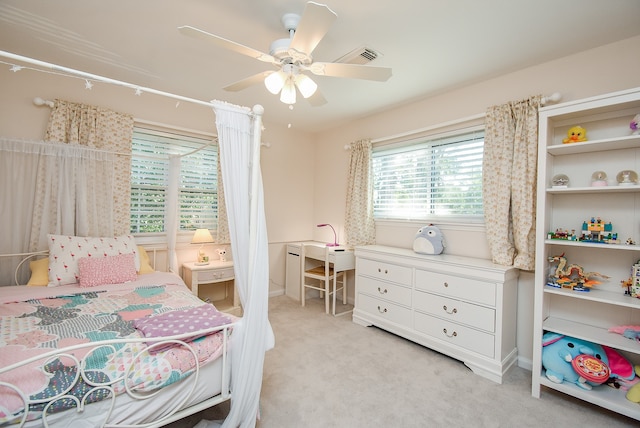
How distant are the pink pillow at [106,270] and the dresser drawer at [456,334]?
2726 millimetres

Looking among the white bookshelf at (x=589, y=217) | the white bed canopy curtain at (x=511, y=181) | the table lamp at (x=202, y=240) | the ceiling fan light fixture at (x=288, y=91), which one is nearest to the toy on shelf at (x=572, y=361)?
the white bookshelf at (x=589, y=217)

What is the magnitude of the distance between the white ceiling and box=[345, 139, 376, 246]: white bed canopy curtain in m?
1.06

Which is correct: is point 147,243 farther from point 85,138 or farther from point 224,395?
point 224,395

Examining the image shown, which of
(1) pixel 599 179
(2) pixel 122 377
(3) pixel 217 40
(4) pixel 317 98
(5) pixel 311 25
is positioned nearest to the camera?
(2) pixel 122 377

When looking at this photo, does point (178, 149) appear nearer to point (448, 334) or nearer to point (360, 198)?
point (360, 198)

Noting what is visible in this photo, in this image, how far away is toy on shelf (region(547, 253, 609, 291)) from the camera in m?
2.13

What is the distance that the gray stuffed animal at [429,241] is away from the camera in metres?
2.95

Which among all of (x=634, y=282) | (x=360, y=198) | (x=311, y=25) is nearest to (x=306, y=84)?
(x=311, y=25)

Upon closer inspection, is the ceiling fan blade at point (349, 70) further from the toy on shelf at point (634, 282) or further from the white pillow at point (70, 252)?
the white pillow at point (70, 252)

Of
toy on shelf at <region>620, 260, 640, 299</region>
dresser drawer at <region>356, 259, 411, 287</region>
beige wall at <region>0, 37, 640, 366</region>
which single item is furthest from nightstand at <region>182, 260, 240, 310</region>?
toy on shelf at <region>620, 260, 640, 299</region>

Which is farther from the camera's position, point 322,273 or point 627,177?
point 322,273

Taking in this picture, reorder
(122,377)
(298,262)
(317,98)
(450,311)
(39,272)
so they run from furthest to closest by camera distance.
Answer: (298,262) → (450,311) → (39,272) → (317,98) → (122,377)

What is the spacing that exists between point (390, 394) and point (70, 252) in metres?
2.82

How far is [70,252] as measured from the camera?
241cm
